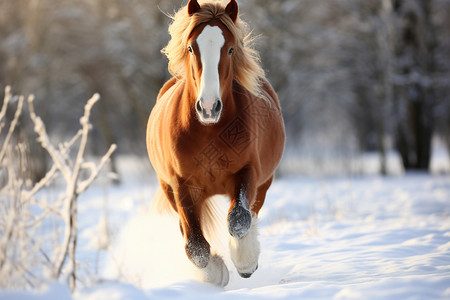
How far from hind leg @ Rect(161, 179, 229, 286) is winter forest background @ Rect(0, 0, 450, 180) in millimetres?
8314

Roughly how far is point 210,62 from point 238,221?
3.42ft

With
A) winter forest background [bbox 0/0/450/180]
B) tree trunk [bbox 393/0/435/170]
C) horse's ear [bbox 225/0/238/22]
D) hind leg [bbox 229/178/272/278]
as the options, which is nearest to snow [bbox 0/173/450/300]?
hind leg [bbox 229/178/272/278]

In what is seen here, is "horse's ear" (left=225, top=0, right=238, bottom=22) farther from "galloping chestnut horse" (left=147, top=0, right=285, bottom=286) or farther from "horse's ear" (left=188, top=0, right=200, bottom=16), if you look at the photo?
"horse's ear" (left=188, top=0, right=200, bottom=16)

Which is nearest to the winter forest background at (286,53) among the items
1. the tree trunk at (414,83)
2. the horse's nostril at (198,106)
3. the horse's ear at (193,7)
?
the tree trunk at (414,83)

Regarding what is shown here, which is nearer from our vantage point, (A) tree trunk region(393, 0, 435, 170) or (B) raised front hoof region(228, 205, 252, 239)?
(B) raised front hoof region(228, 205, 252, 239)

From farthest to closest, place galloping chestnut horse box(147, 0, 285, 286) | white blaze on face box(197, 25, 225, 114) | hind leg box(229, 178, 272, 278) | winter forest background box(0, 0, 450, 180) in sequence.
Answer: winter forest background box(0, 0, 450, 180) < hind leg box(229, 178, 272, 278) < galloping chestnut horse box(147, 0, 285, 286) < white blaze on face box(197, 25, 225, 114)

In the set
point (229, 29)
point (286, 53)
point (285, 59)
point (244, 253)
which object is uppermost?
point (286, 53)

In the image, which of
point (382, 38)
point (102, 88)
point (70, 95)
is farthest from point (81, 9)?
point (382, 38)

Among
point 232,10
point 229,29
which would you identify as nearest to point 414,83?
point 232,10

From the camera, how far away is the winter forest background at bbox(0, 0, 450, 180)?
1085 centimetres

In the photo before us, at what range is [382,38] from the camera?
11.3m

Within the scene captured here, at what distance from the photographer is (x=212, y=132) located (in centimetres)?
260

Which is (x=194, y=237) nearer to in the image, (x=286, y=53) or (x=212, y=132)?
(x=212, y=132)

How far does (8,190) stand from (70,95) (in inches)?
518
